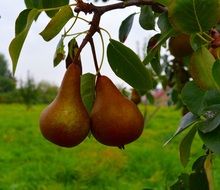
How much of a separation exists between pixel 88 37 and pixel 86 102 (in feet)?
0.37

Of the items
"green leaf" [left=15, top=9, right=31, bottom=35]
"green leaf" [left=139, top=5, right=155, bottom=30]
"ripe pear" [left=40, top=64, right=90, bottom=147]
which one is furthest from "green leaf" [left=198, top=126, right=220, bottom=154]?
"green leaf" [left=139, top=5, right=155, bottom=30]

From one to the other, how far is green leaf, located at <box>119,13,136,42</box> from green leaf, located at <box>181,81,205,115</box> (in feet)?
1.10

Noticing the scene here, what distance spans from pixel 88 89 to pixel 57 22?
0.39 ft

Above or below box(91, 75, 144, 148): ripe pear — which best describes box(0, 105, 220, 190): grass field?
below

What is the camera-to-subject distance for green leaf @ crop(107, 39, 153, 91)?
612 mm

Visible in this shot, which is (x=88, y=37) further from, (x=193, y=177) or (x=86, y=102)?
(x=193, y=177)

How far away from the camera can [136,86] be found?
641mm

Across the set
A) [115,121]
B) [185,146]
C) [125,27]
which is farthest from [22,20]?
[125,27]

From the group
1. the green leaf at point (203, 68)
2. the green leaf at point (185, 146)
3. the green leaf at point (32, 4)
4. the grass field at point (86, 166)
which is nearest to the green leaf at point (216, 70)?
the green leaf at point (203, 68)

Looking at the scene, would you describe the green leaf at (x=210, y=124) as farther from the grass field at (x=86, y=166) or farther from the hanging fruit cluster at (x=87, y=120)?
the grass field at (x=86, y=166)

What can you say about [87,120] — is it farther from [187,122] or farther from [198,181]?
[198,181]

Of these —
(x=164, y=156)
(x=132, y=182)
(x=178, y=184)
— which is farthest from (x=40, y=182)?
(x=178, y=184)

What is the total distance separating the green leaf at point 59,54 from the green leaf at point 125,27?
0.80ft

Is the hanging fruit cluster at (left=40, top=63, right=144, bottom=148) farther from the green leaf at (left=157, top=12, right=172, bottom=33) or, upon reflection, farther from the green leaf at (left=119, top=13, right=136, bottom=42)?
the green leaf at (left=119, top=13, right=136, bottom=42)
